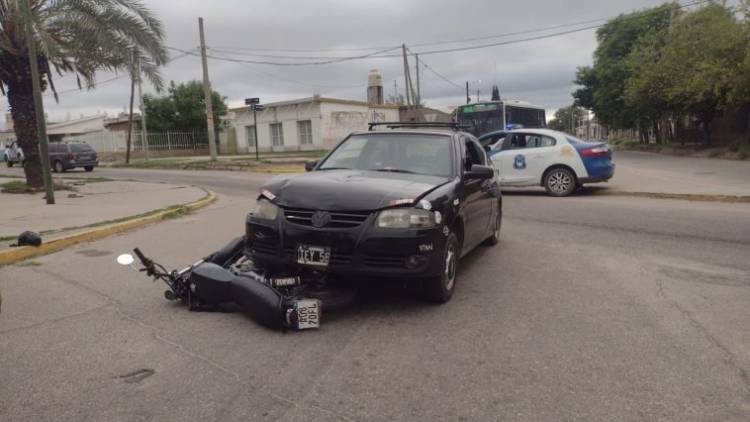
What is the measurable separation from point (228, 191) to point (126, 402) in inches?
539

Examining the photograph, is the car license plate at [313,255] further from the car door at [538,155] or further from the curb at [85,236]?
the car door at [538,155]

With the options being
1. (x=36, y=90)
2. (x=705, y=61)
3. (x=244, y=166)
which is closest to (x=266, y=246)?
(x=36, y=90)

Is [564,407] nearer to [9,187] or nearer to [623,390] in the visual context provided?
[623,390]

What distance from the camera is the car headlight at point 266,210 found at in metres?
4.95

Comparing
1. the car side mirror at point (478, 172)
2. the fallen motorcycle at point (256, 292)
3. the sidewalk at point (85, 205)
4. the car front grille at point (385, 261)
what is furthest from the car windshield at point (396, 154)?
the sidewalk at point (85, 205)

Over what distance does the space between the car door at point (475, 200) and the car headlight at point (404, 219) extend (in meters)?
1.09

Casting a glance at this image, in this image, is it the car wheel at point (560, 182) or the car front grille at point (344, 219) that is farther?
the car wheel at point (560, 182)

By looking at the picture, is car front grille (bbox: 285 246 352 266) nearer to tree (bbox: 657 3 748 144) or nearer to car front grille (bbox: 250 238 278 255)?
car front grille (bbox: 250 238 278 255)

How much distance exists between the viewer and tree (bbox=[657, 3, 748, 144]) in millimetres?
25234

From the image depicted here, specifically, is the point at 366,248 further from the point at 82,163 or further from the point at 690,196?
the point at 82,163

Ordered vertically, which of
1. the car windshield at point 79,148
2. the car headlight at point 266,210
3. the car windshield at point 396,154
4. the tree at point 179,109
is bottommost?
the car headlight at point 266,210

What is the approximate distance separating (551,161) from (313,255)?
403 inches

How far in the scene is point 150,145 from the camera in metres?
44.9

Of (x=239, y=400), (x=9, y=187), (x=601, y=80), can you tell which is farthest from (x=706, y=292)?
(x=601, y=80)
